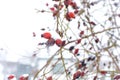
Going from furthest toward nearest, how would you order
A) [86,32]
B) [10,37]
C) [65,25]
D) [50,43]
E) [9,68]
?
1. [10,37]
2. [9,68]
3. [86,32]
4. [65,25]
5. [50,43]

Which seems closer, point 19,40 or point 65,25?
point 65,25

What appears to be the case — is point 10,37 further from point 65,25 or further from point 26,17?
point 65,25


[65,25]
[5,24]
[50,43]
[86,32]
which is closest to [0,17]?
[5,24]

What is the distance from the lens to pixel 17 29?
1.80m

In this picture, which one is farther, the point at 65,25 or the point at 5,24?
the point at 5,24

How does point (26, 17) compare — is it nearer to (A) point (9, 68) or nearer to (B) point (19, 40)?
(B) point (19, 40)

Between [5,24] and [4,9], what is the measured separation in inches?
5.2

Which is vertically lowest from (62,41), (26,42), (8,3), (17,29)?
(62,41)

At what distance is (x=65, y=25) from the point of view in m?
0.96

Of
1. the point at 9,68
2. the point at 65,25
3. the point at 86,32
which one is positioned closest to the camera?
the point at 65,25

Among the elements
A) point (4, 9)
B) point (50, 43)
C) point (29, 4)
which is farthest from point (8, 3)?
point (50, 43)

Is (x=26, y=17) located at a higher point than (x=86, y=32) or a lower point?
higher

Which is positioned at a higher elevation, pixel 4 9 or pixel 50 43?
pixel 4 9

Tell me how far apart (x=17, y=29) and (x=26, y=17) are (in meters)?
0.10
